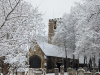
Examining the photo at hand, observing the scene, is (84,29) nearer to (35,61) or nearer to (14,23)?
(14,23)

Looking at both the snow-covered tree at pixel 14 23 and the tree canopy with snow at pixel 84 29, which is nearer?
the snow-covered tree at pixel 14 23

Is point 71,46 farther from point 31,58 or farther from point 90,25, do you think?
point 90,25

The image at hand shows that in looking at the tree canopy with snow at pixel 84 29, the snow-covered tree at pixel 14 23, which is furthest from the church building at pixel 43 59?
the snow-covered tree at pixel 14 23

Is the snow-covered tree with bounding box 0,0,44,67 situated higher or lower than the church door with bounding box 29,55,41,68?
higher

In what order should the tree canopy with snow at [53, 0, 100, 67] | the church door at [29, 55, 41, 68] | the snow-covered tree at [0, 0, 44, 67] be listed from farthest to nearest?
the church door at [29, 55, 41, 68] < the tree canopy with snow at [53, 0, 100, 67] < the snow-covered tree at [0, 0, 44, 67]

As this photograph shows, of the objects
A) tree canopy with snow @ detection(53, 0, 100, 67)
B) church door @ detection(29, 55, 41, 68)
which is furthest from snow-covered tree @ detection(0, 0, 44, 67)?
church door @ detection(29, 55, 41, 68)

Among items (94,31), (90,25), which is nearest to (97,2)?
(90,25)

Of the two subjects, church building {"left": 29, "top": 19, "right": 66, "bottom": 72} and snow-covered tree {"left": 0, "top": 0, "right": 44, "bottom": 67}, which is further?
church building {"left": 29, "top": 19, "right": 66, "bottom": 72}

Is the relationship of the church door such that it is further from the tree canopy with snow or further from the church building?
the tree canopy with snow

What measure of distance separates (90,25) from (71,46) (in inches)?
543

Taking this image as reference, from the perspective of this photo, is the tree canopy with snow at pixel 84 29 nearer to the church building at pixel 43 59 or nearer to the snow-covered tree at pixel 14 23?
the church building at pixel 43 59

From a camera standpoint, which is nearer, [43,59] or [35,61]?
[43,59]

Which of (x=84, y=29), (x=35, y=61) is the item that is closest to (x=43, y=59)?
(x=35, y=61)

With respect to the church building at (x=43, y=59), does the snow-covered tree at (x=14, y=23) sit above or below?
above
